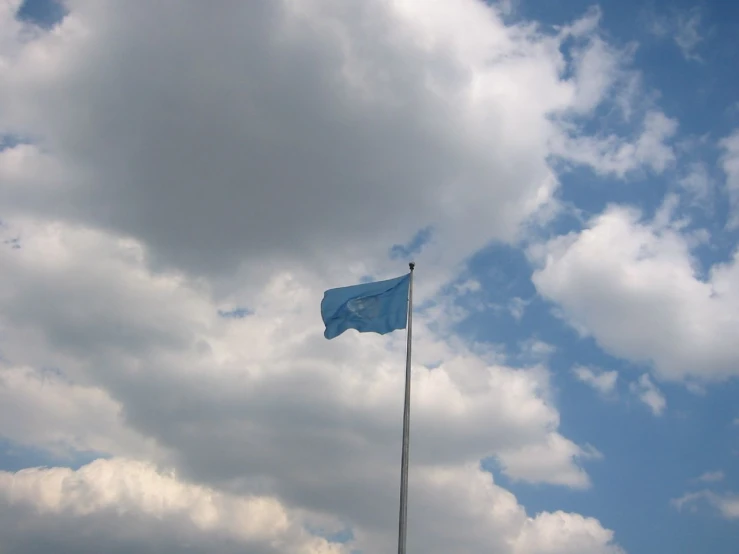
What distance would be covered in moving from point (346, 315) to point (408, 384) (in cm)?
601

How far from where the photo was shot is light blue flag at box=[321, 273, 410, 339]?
150 feet

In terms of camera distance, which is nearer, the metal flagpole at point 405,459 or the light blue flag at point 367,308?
the metal flagpole at point 405,459

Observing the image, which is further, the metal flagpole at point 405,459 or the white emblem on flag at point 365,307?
the white emblem on flag at point 365,307

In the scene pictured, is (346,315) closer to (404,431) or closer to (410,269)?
(410,269)

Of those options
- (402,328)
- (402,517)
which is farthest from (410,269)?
(402,517)

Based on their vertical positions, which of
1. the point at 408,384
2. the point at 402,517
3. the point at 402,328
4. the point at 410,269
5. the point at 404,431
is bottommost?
the point at 402,517

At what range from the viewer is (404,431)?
134 ft

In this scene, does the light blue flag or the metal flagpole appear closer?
the metal flagpole

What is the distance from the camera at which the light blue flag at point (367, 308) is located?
150ft

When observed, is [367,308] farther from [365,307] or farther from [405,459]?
[405,459]

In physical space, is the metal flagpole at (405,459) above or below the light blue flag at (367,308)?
below

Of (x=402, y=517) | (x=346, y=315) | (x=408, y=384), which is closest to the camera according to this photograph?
(x=402, y=517)

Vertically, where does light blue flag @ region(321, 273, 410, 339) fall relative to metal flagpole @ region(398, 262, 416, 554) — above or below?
above

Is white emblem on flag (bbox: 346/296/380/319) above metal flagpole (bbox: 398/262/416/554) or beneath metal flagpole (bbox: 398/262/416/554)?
above
